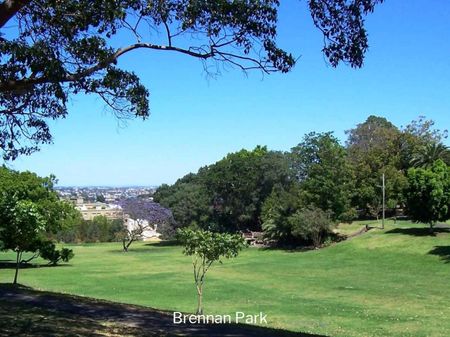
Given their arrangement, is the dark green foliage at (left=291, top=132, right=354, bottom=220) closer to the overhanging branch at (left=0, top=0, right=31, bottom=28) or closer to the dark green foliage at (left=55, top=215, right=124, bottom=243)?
the dark green foliage at (left=55, top=215, right=124, bottom=243)

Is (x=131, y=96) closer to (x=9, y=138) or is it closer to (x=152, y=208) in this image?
(x=9, y=138)

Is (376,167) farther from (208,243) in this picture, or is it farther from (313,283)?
(208,243)

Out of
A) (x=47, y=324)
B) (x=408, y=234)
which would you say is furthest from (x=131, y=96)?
(x=408, y=234)

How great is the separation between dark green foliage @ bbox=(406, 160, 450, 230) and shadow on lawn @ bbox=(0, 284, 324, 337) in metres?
35.6

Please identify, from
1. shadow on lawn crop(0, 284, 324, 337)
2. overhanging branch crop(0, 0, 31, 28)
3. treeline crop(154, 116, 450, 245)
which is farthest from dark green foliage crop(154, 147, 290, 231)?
overhanging branch crop(0, 0, 31, 28)

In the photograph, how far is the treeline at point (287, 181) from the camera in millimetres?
56875

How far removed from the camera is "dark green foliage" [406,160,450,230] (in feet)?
140

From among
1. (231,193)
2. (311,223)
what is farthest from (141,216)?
(311,223)

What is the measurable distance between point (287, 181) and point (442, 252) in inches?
1114

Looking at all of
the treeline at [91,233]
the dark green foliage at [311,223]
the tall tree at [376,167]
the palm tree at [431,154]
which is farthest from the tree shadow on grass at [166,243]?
the palm tree at [431,154]

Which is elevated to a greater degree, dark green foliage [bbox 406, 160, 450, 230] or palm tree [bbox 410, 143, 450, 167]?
palm tree [bbox 410, 143, 450, 167]

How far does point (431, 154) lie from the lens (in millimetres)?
62781

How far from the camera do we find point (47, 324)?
8977 mm

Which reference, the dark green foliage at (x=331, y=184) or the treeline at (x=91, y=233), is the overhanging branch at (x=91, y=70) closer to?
the dark green foliage at (x=331, y=184)
